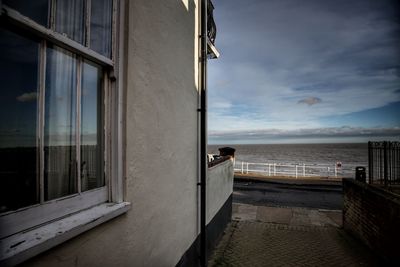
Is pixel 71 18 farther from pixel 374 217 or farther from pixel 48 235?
pixel 374 217

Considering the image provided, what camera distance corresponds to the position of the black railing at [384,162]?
586 cm

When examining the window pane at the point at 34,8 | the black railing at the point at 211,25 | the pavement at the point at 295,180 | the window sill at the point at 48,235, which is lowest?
the pavement at the point at 295,180

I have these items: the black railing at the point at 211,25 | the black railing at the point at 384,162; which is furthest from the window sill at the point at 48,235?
the black railing at the point at 384,162

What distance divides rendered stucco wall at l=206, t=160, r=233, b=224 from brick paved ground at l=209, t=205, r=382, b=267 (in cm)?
100

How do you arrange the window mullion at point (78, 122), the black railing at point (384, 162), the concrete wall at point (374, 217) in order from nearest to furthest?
the window mullion at point (78, 122)
the concrete wall at point (374, 217)
the black railing at point (384, 162)

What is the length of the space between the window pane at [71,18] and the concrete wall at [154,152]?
52 cm

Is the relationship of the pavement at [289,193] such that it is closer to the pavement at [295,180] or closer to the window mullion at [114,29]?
the pavement at [295,180]

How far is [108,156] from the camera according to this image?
221 centimetres

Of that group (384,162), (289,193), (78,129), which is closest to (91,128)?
(78,129)

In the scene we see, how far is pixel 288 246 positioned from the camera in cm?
631

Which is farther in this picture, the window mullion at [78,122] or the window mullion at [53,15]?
the window mullion at [78,122]

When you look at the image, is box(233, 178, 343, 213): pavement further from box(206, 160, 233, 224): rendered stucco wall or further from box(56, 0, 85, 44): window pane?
box(56, 0, 85, 44): window pane

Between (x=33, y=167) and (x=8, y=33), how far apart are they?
0.80 metres

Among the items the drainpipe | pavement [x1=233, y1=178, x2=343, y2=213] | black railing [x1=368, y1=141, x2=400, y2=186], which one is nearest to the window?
the drainpipe
